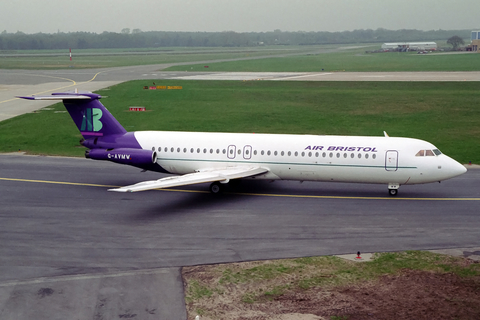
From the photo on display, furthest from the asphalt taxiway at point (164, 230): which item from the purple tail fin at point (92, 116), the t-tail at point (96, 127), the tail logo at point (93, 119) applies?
the tail logo at point (93, 119)

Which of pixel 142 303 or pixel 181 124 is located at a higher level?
pixel 181 124

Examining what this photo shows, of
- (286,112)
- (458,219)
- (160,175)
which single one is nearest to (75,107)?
(160,175)

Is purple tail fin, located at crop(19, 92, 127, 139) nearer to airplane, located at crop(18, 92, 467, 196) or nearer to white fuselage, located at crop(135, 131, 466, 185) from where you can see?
airplane, located at crop(18, 92, 467, 196)

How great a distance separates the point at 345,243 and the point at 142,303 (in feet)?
32.1

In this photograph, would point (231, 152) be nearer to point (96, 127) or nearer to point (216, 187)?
point (216, 187)

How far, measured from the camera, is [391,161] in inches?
1198

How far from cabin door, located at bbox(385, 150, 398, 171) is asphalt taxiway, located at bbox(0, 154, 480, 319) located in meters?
1.90

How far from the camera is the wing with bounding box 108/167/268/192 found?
28.3 m

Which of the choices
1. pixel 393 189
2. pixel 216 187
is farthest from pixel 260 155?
pixel 393 189

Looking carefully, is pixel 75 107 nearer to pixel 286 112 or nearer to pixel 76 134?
pixel 76 134

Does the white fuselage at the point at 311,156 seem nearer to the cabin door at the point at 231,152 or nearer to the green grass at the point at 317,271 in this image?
the cabin door at the point at 231,152

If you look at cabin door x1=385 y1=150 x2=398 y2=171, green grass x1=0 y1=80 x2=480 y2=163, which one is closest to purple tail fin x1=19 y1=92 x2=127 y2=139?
green grass x1=0 y1=80 x2=480 y2=163

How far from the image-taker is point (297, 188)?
33656mm

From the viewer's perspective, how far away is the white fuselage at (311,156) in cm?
3047
